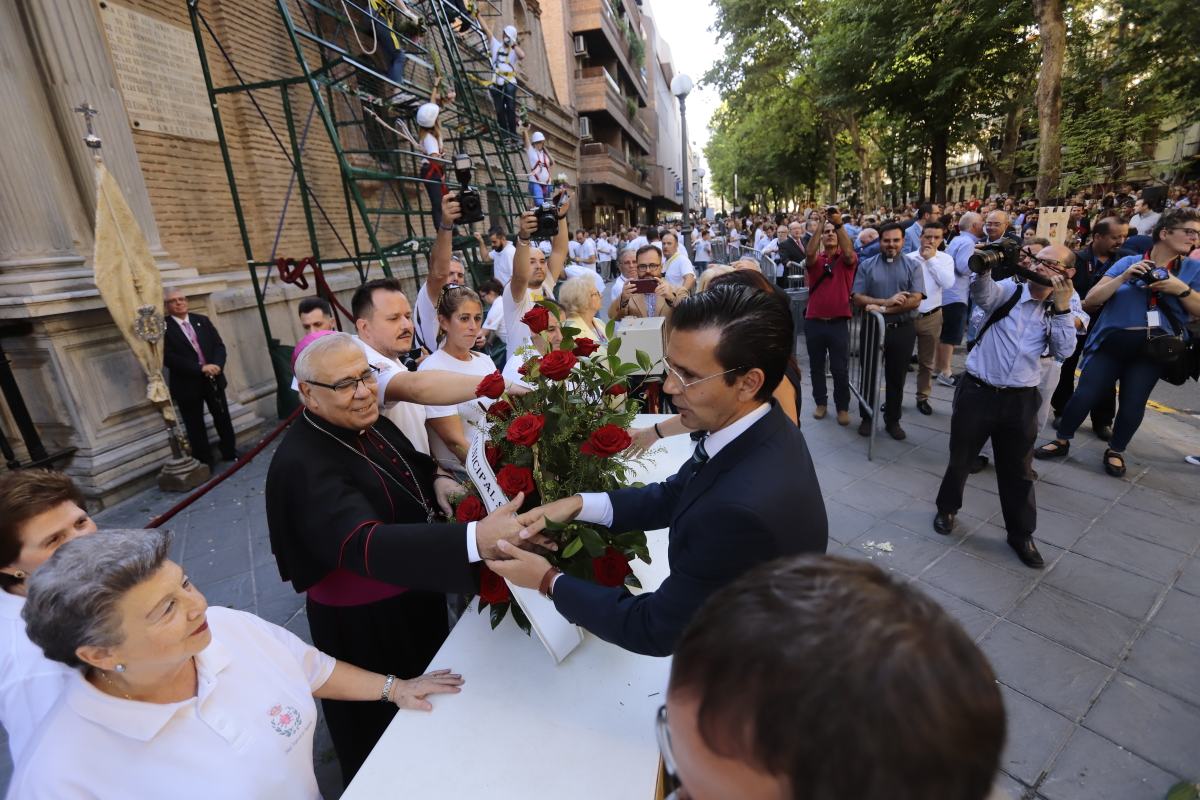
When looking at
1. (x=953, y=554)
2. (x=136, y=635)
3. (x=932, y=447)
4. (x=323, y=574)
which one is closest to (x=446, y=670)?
(x=323, y=574)

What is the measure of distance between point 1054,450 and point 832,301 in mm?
2272

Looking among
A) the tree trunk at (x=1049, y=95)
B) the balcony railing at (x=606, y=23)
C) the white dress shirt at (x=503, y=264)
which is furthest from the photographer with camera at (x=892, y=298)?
the balcony railing at (x=606, y=23)

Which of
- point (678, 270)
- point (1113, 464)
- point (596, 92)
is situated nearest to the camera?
point (1113, 464)

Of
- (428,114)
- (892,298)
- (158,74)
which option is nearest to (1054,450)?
(892,298)

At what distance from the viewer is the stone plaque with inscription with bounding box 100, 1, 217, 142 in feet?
17.3

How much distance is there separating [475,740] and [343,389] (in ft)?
3.72

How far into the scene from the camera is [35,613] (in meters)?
1.12

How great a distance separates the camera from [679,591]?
1.30m

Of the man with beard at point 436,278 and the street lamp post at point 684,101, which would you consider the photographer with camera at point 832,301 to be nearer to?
the man with beard at point 436,278

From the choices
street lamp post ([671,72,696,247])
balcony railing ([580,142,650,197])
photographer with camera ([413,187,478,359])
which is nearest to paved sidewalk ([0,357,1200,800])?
photographer with camera ([413,187,478,359])

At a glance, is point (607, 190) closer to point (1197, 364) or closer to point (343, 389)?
point (1197, 364)

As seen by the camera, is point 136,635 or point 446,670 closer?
point 136,635

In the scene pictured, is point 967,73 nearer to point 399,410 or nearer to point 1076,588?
point 1076,588

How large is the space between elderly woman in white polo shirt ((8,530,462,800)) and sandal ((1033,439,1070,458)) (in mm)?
5776
